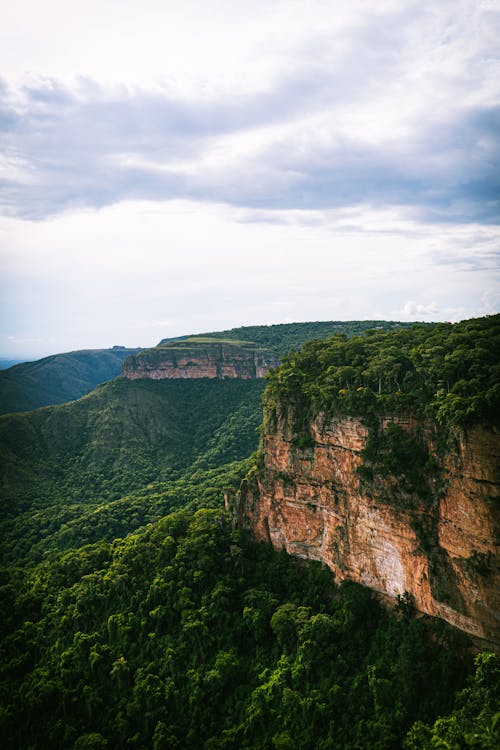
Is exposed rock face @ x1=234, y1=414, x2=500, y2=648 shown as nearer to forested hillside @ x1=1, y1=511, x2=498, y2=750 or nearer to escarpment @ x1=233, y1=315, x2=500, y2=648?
escarpment @ x1=233, y1=315, x2=500, y2=648

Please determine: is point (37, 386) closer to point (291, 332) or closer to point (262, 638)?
point (291, 332)

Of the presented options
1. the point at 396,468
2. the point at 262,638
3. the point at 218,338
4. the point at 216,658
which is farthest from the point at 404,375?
the point at 218,338

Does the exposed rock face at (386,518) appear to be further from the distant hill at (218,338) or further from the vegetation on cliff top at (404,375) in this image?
the distant hill at (218,338)

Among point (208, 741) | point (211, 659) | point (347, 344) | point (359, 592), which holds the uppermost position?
point (347, 344)

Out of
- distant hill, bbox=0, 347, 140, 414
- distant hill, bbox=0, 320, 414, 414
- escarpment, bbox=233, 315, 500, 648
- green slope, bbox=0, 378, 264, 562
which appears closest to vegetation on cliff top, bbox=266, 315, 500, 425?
escarpment, bbox=233, 315, 500, 648

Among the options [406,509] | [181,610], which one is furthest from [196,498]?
[406,509]

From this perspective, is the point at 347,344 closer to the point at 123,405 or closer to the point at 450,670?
the point at 450,670
